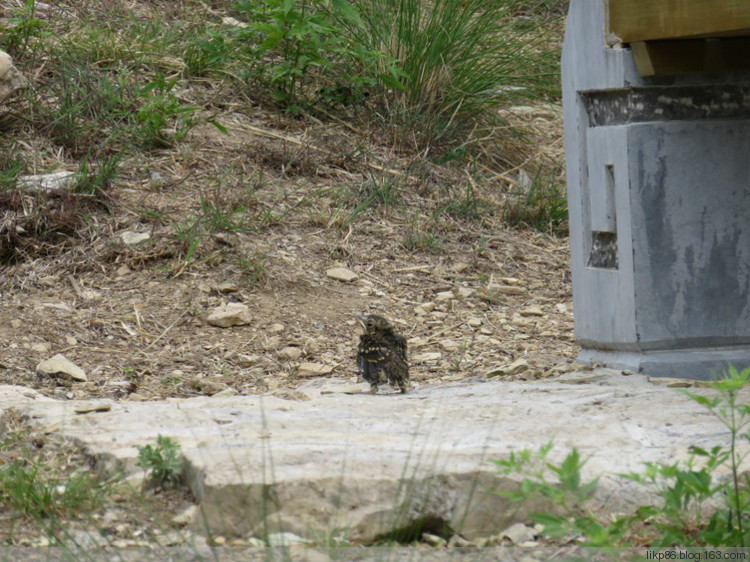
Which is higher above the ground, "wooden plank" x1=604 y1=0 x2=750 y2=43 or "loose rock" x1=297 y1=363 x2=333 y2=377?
"wooden plank" x1=604 y1=0 x2=750 y2=43

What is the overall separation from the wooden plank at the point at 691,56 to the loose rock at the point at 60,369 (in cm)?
292

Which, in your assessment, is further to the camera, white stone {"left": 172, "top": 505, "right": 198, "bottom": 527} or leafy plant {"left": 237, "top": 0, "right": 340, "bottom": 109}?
leafy plant {"left": 237, "top": 0, "right": 340, "bottom": 109}

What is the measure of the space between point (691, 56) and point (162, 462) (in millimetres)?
2733

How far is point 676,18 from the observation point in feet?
12.0

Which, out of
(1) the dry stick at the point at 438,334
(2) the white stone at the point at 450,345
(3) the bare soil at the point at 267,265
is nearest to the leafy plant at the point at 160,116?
(3) the bare soil at the point at 267,265

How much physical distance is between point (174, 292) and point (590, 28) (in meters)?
2.77

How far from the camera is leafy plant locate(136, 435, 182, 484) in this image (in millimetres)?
2668

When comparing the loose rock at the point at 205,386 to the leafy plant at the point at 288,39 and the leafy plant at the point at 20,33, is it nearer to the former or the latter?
the leafy plant at the point at 288,39

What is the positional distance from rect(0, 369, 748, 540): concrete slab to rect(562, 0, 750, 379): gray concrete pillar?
0.93 ft

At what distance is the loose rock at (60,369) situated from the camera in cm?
462

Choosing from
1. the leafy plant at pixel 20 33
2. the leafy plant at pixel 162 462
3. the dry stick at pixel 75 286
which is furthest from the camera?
the leafy plant at pixel 20 33

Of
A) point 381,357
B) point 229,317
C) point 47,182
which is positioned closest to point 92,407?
point 381,357

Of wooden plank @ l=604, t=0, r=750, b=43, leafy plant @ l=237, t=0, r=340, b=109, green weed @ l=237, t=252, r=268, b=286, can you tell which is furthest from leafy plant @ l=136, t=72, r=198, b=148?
wooden plank @ l=604, t=0, r=750, b=43

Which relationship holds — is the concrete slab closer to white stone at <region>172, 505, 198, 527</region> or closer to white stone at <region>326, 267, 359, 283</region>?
white stone at <region>172, 505, 198, 527</region>
